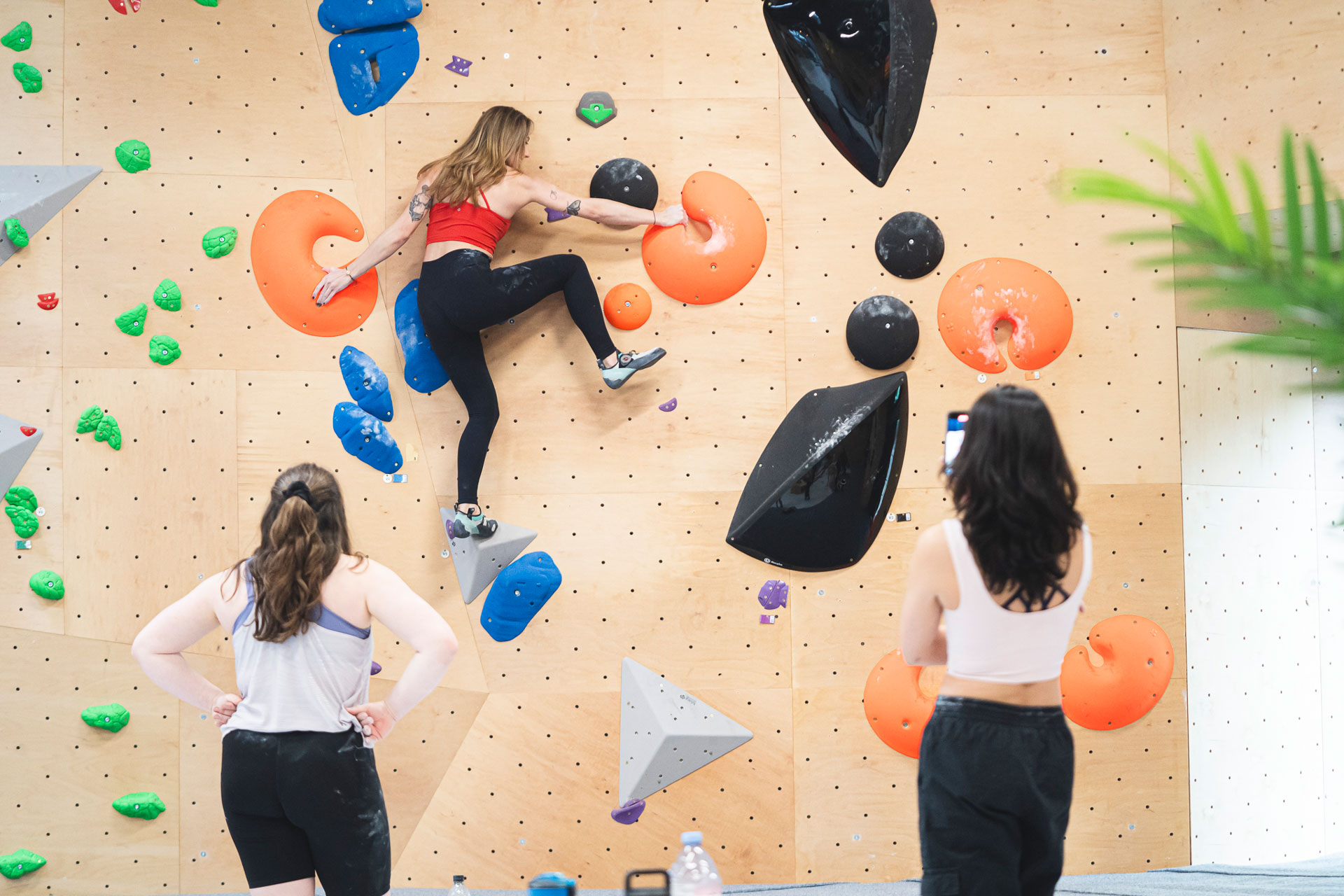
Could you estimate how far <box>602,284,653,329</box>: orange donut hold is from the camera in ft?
9.62

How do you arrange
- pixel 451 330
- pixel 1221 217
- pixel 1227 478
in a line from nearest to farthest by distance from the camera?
pixel 1221 217
pixel 451 330
pixel 1227 478

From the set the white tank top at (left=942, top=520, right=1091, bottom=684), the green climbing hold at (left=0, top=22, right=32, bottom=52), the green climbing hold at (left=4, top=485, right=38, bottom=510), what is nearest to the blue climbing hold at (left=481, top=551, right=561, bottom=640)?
the green climbing hold at (left=4, top=485, right=38, bottom=510)

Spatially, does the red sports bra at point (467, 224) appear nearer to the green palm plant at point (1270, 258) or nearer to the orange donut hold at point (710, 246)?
the orange donut hold at point (710, 246)

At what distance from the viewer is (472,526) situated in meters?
2.81

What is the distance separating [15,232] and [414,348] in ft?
4.33

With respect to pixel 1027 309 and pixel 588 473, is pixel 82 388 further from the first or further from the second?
pixel 1027 309

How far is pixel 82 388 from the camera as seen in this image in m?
2.91

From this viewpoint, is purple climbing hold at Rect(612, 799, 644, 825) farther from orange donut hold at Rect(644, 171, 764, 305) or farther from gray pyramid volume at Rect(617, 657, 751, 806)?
orange donut hold at Rect(644, 171, 764, 305)

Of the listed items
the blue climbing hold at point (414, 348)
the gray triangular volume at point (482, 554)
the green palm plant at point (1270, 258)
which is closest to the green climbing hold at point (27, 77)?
the blue climbing hold at point (414, 348)

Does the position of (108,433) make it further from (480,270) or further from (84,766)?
(480,270)

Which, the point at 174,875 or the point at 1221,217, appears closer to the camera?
the point at 1221,217

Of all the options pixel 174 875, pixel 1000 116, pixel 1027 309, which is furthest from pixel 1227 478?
pixel 174 875

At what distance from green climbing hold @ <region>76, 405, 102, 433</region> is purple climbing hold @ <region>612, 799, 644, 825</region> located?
2.08 m

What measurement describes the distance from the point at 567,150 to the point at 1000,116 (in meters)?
1.44
